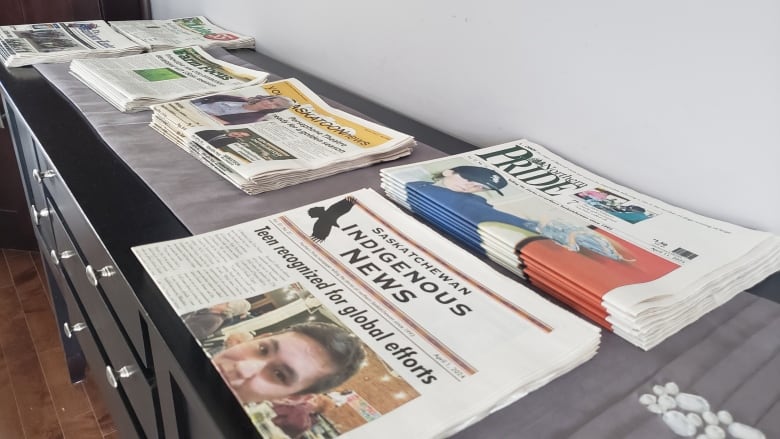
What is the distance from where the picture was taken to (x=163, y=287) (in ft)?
1.67

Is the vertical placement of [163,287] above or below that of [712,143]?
below

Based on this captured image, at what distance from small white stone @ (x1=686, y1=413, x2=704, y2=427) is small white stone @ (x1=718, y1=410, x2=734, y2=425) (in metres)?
0.01

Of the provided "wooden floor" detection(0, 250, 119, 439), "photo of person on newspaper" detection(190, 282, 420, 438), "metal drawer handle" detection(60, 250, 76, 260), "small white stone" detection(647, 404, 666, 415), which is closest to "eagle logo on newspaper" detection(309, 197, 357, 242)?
"photo of person on newspaper" detection(190, 282, 420, 438)

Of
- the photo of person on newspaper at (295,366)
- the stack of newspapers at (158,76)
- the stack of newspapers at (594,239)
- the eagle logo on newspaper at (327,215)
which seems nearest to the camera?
the photo of person on newspaper at (295,366)

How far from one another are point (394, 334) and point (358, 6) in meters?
0.71

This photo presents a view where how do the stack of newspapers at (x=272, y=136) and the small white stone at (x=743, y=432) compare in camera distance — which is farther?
the stack of newspapers at (x=272, y=136)

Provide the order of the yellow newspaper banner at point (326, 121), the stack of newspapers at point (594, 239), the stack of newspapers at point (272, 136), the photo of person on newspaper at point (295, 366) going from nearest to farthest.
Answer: the photo of person on newspaper at point (295, 366) < the stack of newspapers at point (594, 239) < the stack of newspapers at point (272, 136) < the yellow newspaper banner at point (326, 121)

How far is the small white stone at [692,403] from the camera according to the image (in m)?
0.43

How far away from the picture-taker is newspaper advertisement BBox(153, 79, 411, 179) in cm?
75

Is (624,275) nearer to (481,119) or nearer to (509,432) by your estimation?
(509,432)

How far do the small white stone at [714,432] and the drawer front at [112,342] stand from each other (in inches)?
19.2

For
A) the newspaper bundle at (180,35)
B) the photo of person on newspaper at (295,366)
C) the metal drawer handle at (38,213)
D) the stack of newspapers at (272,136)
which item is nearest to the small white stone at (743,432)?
the photo of person on newspaper at (295,366)

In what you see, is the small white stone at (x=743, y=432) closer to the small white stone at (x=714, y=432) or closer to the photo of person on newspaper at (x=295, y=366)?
the small white stone at (x=714, y=432)

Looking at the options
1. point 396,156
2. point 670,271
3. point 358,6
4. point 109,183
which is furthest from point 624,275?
point 358,6
